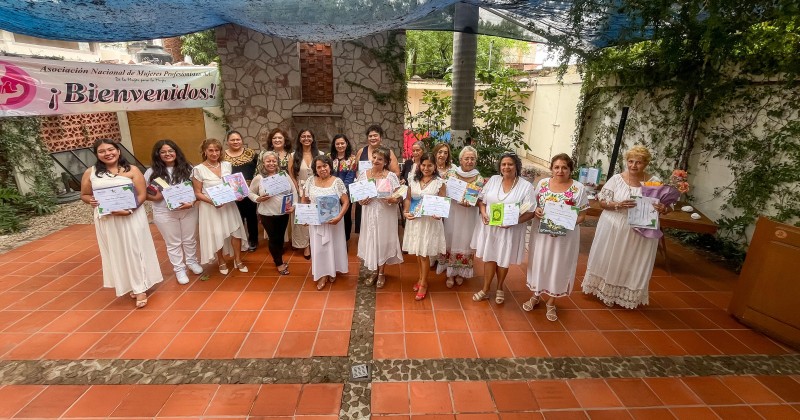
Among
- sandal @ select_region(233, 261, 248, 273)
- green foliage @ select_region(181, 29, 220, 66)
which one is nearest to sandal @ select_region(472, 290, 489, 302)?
sandal @ select_region(233, 261, 248, 273)

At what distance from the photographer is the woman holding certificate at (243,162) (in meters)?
4.66

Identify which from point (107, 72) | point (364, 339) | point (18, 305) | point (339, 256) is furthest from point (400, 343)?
point (107, 72)

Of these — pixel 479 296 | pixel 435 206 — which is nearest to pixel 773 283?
pixel 479 296

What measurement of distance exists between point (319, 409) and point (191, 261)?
2.92 metres

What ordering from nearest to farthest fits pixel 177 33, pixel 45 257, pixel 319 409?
pixel 319 409, pixel 45 257, pixel 177 33

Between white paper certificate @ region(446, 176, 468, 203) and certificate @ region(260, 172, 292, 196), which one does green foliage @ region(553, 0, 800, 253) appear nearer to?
white paper certificate @ region(446, 176, 468, 203)

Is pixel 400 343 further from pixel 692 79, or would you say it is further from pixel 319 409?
pixel 692 79

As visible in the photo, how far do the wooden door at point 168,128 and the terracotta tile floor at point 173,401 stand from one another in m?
8.11

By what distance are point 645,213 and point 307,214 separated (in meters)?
3.42

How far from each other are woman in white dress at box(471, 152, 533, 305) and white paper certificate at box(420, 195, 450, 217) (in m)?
0.39

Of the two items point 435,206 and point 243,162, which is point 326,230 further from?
point 243,162

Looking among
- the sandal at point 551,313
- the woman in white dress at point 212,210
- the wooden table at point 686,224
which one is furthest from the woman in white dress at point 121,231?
the wooden table at point 686,224

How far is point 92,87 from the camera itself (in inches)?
244

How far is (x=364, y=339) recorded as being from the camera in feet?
11.3
